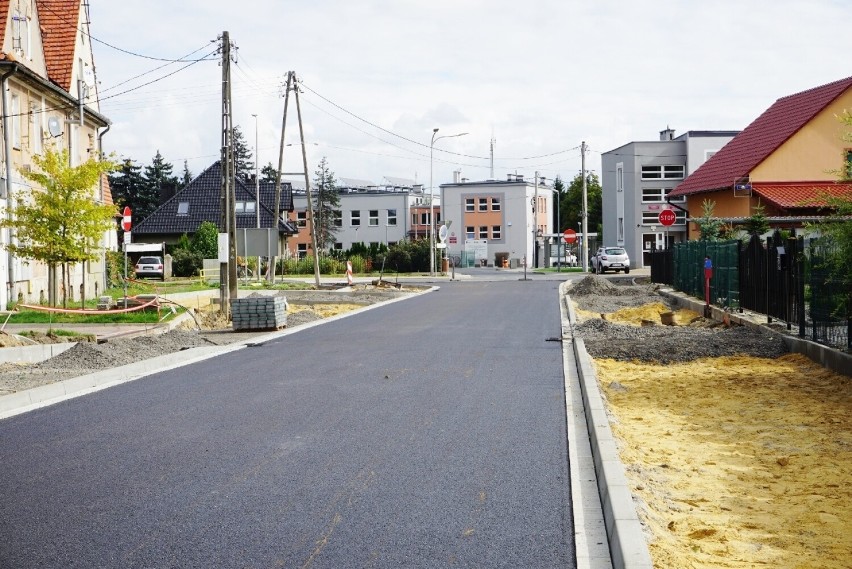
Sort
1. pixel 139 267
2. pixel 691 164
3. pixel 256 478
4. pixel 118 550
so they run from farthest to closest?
pixel 691 164 → pixel 139 267 → pixel 256 478 → pixel 118 550

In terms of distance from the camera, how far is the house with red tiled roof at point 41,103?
1117 inches

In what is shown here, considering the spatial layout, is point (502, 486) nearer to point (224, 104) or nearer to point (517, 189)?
point (224, 104)

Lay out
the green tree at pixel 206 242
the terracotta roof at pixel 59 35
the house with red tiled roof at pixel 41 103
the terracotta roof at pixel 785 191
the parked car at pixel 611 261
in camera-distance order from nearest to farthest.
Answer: the house with red tiled roof at pixel 41 103 < the terracotta roof at pixel 59 35 < the terracotta roof at pixel 785 191 < the parked car at pixel 611 261 < the green tree at pixel 206 242

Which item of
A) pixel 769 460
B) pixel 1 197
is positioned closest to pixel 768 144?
pixel 1 197

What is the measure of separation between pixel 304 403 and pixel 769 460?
5.21 meters

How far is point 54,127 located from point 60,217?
764 cm

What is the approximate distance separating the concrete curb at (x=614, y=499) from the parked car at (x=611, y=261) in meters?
53.0

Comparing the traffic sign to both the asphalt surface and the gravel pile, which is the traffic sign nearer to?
the gravel pile

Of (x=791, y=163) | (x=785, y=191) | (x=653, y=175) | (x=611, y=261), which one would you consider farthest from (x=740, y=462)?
(x=653, y=175)

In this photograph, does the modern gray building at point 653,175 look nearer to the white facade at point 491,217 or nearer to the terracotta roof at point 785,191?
the white facade at point 491,217

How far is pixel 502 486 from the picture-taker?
7.53 metres

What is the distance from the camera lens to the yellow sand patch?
6.09m

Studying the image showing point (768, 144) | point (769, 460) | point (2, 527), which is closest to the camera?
point (2, 527)

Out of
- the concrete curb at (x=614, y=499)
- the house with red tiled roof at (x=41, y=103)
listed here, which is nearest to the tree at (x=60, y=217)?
the house with red tiled roof at (x=41, y=103)
